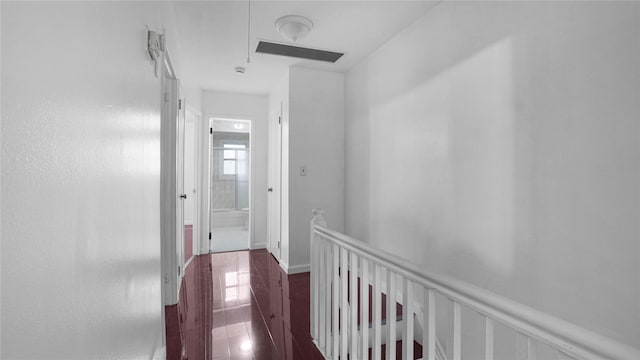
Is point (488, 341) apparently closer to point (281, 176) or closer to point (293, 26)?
point (293, 26)

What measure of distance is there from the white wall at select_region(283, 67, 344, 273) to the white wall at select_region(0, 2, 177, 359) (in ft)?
7.70

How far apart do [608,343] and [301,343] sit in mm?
1899

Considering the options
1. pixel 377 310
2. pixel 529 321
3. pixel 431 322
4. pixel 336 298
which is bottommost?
pixel 336 298

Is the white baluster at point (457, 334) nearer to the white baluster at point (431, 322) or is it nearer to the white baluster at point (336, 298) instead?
the white baluster at point (431, 322)

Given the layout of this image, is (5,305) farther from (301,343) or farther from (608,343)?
(301,343)

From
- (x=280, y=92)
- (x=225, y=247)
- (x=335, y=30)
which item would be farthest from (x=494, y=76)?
(x=225, y=247)

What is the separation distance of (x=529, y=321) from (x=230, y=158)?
719cm

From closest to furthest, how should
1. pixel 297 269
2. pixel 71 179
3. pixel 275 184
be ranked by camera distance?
pixel 71 179 < pixel 297 269 < pixel 275 184

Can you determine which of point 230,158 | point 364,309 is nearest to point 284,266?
point 364,309

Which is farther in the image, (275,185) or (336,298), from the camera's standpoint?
(275,185)

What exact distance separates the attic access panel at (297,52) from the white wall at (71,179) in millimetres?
1800

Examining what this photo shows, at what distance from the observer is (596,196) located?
1.33 meters

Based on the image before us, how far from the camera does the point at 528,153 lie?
1.60 metres

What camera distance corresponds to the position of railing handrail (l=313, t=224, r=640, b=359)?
0.61 m
